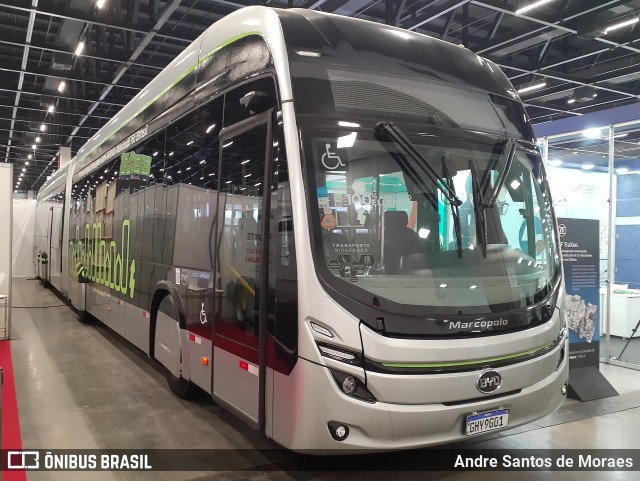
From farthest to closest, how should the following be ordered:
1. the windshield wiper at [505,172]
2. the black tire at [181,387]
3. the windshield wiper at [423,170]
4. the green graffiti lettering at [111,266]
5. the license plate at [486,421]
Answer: the green graffiti lettering at [111,266]
the black tire at [181,387]
the windshield wiper at [505,172]
the windshield wiper at [423,170]
the license plate at [486,421]

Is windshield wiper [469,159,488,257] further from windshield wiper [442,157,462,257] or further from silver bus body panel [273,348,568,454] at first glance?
silver bus body panel [273,348,568,454]

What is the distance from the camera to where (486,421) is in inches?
124

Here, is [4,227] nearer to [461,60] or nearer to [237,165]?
[237,165]

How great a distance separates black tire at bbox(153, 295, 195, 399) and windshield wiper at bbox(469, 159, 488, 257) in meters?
2.75

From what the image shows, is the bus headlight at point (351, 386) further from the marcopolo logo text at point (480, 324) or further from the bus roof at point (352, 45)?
the bus roof at point (352, 45)

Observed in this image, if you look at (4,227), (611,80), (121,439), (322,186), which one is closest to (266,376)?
(322,186)

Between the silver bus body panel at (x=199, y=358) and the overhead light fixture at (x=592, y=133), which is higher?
the overhead light fixture at (x=592, y=133)

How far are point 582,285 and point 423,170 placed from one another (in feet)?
12.7

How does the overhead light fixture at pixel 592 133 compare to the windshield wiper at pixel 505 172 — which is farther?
the overhead light fixture at pixel 592 133

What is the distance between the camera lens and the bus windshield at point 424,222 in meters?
3.02

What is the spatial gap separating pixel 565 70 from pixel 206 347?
50.6 ft

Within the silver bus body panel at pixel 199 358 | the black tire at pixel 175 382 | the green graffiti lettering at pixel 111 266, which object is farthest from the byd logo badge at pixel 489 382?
the green graffiti lettering at pixel 111 266

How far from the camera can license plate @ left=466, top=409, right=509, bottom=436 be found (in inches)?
121

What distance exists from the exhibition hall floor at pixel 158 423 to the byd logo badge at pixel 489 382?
84cm
